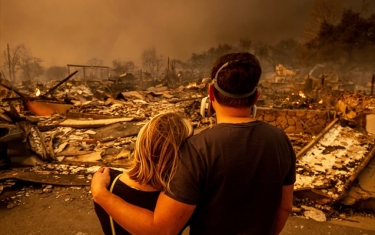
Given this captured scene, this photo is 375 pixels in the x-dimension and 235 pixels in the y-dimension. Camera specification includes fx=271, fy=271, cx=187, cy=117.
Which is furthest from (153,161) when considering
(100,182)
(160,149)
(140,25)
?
(140,25)

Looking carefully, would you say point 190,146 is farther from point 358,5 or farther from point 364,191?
point 358,5

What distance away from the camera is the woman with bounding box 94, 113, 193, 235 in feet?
3.85

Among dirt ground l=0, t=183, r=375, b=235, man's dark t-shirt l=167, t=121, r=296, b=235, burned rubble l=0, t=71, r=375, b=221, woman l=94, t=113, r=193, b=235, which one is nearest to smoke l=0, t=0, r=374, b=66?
burned rubble l=0, t=71, r=375, b=221

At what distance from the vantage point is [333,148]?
6074 millimetres

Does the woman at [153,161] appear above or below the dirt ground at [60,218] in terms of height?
above

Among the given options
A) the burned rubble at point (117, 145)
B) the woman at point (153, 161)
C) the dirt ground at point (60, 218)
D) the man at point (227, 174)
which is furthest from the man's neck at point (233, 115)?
the burned rubble at point (117, 145)

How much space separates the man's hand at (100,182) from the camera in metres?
1.32

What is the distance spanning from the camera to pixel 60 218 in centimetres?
363

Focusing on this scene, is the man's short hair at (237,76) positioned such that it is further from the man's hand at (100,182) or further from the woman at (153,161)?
the man's hand at (100,182)

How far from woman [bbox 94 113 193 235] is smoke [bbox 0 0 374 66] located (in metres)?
45.9

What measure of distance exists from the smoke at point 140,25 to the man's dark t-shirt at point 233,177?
45.8 m

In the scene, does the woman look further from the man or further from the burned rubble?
the burned rubble

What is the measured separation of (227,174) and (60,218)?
10.9 ft

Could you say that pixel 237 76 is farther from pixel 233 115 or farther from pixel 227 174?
pixel 227 174
